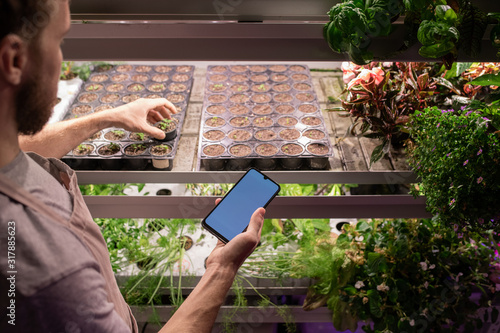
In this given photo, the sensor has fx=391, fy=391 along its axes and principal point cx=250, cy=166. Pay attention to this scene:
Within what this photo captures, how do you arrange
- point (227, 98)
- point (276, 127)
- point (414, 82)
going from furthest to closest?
point (227, 98) < point (276, 127) < point (414, 82)

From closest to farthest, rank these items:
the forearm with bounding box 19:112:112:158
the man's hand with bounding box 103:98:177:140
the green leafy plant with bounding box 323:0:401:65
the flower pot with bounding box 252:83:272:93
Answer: the green leafy plant with bounding box 323:0:401:65, the forearm with bounding box 19:112:112:158, the man's hand with bounding box 103:98:177:140, the flower pot with bounding box 252:83:272:93

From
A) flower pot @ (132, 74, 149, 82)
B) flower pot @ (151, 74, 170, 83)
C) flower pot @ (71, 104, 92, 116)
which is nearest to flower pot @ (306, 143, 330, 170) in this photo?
flower pot @ (151, 74, 170, 83)

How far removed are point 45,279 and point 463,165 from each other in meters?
1.56

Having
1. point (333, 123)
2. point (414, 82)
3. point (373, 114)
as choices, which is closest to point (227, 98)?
point (333, 123)

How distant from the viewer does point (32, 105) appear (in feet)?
3.01

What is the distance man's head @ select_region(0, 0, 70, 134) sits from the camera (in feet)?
2.70

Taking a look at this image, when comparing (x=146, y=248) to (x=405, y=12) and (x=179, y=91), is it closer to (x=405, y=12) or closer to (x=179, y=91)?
(x=179, y=91)

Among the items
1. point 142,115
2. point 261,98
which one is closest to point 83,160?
point 142,115

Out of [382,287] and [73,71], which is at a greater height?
[73,71]

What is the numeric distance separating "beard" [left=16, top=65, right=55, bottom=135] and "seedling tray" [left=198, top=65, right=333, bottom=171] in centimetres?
122

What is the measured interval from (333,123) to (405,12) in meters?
0.96

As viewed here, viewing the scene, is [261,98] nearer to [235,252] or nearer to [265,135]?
[265,135]

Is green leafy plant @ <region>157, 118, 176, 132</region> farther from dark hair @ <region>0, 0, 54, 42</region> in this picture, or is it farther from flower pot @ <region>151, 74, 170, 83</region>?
dark hair @ <region>0, 0, 54, 42</region>

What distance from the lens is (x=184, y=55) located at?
5.32 ft
